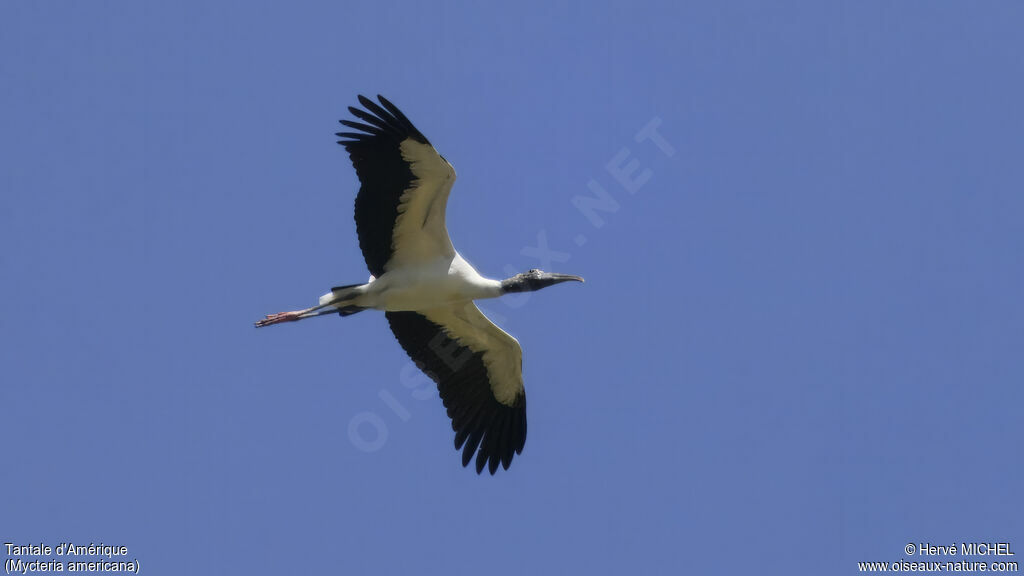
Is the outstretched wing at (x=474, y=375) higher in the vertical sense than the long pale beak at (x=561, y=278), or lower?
lower

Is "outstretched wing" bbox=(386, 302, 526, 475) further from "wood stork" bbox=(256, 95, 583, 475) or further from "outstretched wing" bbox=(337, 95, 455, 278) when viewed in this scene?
"outstretched wing" bbox=(337, 95, 455, 278)

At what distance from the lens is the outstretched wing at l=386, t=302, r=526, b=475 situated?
757 inches

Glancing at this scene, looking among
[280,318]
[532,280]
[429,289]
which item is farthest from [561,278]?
[280,318]

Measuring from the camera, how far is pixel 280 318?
1839 centimetres

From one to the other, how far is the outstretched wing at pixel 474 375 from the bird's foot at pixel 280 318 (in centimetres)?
149

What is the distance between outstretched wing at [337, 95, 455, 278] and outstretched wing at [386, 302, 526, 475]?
1340 millimetres

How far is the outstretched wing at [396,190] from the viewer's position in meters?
17.0

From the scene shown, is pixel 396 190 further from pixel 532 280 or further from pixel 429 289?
pixel 532 280

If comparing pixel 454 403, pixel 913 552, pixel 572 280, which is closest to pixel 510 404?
pixel 454 403

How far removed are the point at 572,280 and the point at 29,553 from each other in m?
8.63

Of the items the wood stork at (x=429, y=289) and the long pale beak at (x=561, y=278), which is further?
the long pale beak at (x=561, y=278)

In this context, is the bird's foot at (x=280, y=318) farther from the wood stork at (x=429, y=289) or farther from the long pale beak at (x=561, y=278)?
the long pale beak at (x=561, y=278)

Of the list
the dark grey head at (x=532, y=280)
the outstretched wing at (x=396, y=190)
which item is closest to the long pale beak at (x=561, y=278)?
the dark grey head at (x=532, y=280)

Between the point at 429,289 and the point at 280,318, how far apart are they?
2104mm
